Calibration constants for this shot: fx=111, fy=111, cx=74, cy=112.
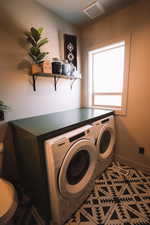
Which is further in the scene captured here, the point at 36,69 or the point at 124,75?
the point at 124,75

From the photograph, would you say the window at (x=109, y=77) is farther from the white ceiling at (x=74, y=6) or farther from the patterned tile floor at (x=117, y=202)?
the patterned tile floor at (x=117, y=202)

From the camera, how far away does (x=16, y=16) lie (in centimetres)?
132

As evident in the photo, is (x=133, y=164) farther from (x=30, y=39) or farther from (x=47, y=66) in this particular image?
(x=30, y=39)

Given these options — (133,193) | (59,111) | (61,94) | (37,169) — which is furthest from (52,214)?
(61,94)

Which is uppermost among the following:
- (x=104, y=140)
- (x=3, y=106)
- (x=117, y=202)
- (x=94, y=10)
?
(x=94, y=10)

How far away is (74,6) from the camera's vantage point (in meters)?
1.57

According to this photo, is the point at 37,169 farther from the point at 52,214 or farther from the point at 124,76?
the point at 124,76

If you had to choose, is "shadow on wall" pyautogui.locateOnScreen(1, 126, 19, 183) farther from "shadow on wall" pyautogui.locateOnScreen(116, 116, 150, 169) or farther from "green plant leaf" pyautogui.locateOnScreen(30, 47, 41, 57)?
"shadow on wall" pyautogui.locateOnScreen(116, 116, 150, 169)

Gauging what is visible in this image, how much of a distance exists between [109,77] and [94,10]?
40.1 inches

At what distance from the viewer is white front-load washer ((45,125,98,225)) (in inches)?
34.9

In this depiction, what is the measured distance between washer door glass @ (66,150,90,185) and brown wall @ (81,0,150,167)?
0.95m

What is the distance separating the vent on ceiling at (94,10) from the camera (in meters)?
1.54

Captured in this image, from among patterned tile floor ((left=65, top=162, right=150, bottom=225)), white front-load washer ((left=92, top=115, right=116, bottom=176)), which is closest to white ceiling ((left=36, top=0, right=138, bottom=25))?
white front-load washer ((left=92, top=115, right=116, bottom=176))

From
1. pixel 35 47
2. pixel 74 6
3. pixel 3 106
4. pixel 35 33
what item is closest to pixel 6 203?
pixel 3 106
